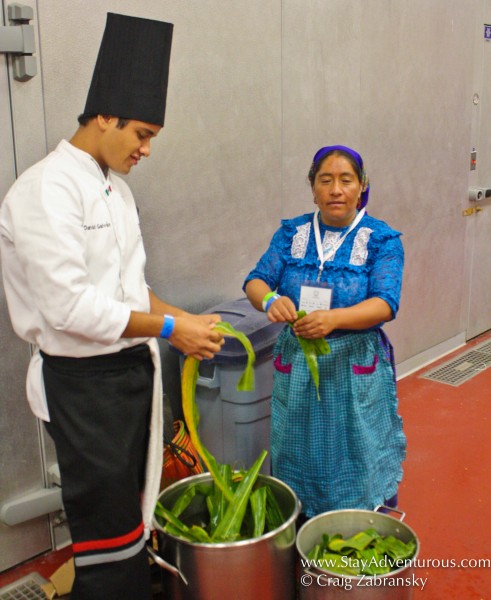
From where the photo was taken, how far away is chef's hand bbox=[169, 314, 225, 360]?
6.01ft

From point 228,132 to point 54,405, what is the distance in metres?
1.64

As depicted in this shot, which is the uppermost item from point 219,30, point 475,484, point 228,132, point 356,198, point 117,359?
point 219,30

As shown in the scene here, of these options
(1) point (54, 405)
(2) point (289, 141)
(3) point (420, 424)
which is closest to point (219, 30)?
(2) point (289, 141)

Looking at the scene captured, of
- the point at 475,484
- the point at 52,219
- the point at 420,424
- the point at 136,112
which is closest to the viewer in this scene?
the point at 52,219

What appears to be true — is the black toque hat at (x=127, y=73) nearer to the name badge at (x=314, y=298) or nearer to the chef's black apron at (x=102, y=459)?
the chef's black apron at (x=102, y=459)

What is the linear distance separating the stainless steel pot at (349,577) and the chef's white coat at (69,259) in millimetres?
833

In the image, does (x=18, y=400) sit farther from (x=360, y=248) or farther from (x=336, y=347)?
(x=360, y=248)

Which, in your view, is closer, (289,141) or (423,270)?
(289,141)

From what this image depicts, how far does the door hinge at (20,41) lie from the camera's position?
216cm

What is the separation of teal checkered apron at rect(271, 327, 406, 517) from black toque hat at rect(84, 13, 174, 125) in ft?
3.35

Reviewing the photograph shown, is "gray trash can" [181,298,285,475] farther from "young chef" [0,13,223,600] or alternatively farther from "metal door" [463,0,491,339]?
"metal door" [463,0,491,339]

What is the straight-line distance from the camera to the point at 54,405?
184 centimetres

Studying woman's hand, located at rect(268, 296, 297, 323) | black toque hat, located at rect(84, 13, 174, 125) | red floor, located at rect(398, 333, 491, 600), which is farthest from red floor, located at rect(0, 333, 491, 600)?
black toque hat, located at rect(84, 13, 174, 125)

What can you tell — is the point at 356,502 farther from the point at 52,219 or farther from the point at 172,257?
the point at 52,219
